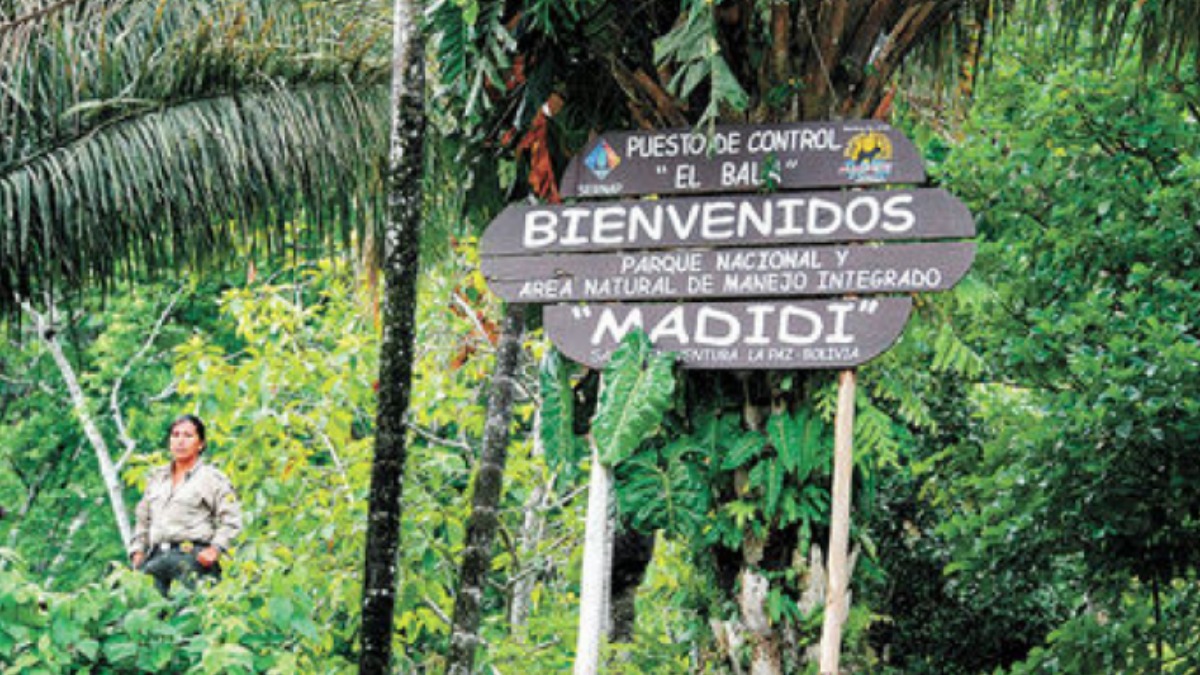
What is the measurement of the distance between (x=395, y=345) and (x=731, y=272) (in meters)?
2.12

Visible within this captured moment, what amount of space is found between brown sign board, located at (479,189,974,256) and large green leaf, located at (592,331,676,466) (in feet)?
1.33

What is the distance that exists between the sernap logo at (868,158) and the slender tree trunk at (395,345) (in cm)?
230

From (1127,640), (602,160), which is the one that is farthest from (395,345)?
(1127,640)

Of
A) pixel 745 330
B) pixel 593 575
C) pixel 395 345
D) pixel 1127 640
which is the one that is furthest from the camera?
pixel 1127 640

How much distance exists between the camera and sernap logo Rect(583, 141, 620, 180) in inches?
273

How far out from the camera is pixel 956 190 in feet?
36.7

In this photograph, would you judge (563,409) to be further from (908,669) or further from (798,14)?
(908,669)

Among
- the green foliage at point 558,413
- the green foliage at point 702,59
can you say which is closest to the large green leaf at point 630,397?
the green foliage at point 558,413

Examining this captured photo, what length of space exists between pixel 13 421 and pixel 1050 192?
15.8 meters

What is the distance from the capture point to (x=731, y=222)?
6.70 m

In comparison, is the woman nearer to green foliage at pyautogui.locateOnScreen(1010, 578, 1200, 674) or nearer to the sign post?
the sign post

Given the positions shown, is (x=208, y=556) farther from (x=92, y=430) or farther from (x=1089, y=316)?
(x=92, y=430)

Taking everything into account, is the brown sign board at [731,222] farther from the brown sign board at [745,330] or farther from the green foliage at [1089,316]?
the green foliage at [1089,316]

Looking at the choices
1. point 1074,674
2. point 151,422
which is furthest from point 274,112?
point 151,422
